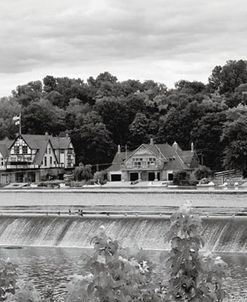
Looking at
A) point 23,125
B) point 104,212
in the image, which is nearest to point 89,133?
point 23,125

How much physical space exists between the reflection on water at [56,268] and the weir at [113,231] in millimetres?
1416

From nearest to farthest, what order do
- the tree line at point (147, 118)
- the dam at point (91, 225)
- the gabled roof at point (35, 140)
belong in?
the dam at point (91, 225) < the tree line at point (147, 118) < the gabled roof at point (35, 140)

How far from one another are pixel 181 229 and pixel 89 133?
196 ft

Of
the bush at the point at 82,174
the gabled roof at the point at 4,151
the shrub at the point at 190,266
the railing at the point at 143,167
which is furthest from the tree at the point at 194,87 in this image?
the shrub at the point at 190,266

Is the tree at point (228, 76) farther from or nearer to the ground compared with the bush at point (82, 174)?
farther from the ground

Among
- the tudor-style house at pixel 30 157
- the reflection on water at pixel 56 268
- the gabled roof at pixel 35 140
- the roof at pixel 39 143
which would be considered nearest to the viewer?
the reflection on water at pixel 56 268

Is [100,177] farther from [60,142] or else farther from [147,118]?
[147,118]

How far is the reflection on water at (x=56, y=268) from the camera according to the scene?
22188 millimetres

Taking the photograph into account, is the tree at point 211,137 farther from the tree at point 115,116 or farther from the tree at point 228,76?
the tree at point 228,76

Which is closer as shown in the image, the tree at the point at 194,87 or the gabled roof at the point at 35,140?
the gabled roof at the point at 35,140

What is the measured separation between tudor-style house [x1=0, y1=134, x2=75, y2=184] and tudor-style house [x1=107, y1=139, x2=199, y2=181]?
7.07 m

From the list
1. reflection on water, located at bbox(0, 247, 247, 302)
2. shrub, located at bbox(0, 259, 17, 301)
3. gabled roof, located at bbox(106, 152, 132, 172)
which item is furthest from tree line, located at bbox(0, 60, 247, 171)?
shrub, located at bbox(0, 259, 17, 301)

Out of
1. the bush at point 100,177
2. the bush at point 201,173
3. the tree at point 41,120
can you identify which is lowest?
the bush at point 100,177

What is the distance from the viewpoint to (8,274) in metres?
9.45
